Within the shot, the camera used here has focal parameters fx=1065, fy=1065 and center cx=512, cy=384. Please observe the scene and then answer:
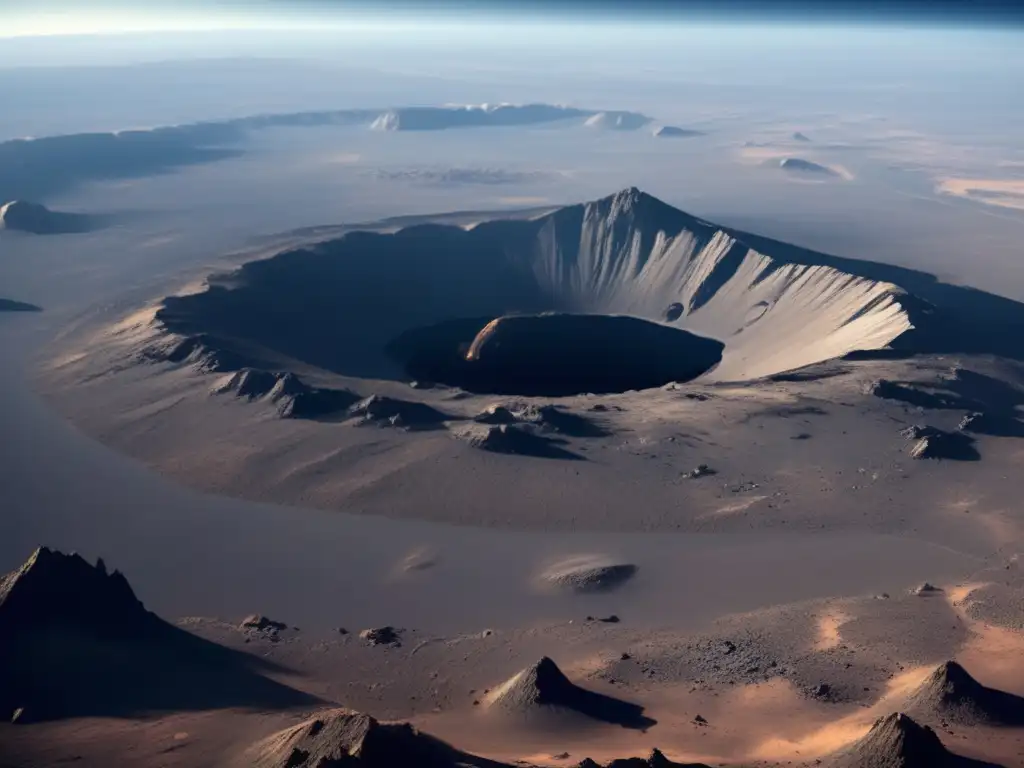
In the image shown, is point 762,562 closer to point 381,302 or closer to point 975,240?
point 381,302

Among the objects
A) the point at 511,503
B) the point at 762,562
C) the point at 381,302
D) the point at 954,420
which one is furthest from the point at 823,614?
the point at 381,302

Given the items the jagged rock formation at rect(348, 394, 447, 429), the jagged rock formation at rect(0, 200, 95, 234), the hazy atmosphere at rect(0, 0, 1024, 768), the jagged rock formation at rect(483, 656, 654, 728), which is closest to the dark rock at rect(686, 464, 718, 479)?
the hazy atmosphere at rect(0, 0, 1024, 768)

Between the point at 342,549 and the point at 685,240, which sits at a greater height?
the point at 685,240

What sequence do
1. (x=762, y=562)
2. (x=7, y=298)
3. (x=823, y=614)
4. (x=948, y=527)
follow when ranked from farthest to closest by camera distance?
(x=7, y=298) → (x=948, y=527) → (x=762, y=562) → (x=823, y=614)

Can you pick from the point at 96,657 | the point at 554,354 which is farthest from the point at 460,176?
the point at 96,657

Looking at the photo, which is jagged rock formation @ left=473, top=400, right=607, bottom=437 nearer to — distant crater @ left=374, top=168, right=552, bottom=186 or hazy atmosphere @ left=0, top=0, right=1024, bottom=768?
hazy atmosphere @ left=0, top=0, right=1024, bottom=768

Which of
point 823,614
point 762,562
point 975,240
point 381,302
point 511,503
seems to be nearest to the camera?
point 823,614
